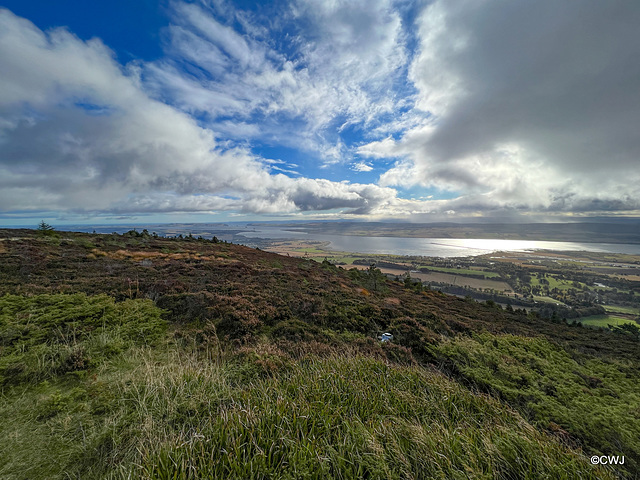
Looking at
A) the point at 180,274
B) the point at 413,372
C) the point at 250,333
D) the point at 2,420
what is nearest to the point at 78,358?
the point at 2,420

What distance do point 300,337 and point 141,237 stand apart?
92.9ft

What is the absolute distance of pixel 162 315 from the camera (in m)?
6.98

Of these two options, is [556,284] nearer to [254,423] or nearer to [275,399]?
[275,399]

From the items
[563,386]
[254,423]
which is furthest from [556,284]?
[254,423]

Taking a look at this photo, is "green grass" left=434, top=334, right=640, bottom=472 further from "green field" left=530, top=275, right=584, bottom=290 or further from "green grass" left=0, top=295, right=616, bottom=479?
"green field" left=530, top=275, right=584, bottom=290

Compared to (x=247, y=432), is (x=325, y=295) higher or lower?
lower

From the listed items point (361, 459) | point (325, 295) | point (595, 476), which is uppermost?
point (361, 459)

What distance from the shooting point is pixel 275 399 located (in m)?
3.44

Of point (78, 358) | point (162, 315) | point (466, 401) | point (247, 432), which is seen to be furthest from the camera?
point (162, 315)

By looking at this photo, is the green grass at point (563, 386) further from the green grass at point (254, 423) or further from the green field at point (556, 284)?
the green field at point (556, 284)

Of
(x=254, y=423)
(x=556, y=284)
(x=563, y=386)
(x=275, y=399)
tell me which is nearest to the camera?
(x=254, y=423)

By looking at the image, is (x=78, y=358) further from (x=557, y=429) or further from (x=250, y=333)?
(x=557, y=429)

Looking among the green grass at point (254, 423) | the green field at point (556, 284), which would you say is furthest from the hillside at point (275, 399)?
the green field at point (556, 284)

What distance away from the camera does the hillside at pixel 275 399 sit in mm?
2471
